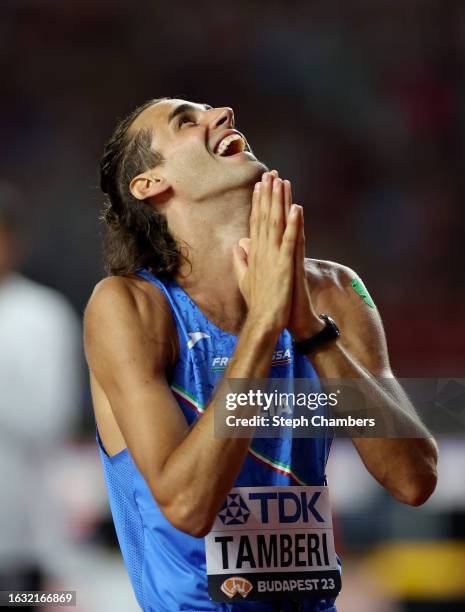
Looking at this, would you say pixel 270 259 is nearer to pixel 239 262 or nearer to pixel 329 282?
pixel 239 262

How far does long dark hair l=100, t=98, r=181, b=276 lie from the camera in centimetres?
285

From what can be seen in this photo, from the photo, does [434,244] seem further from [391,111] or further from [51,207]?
[51,207]

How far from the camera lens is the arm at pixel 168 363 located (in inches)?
89.3

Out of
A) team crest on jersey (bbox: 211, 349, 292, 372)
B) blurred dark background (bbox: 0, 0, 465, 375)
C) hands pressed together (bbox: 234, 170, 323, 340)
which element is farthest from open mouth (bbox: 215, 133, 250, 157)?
blurred dark background (bbox: 0, 0, 465, 375)

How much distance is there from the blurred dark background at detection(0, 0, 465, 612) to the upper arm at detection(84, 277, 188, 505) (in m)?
Answer: 6.73

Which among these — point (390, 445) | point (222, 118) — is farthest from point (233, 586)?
point (222, 118)

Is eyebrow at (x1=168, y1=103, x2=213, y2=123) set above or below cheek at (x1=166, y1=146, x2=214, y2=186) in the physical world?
above

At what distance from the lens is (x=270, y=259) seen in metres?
2.40

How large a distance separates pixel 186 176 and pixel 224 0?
30.6 feet

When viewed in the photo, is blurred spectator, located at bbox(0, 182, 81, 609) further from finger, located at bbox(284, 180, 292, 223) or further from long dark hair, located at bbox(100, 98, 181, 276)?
finger, located at bbox(284, 180, 292, 223)

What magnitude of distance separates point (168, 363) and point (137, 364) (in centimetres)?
14

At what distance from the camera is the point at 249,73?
11.1 m

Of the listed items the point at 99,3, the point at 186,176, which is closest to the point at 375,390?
the point at 186,176

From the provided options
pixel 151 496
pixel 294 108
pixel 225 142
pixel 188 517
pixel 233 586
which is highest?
pixel 294 108
